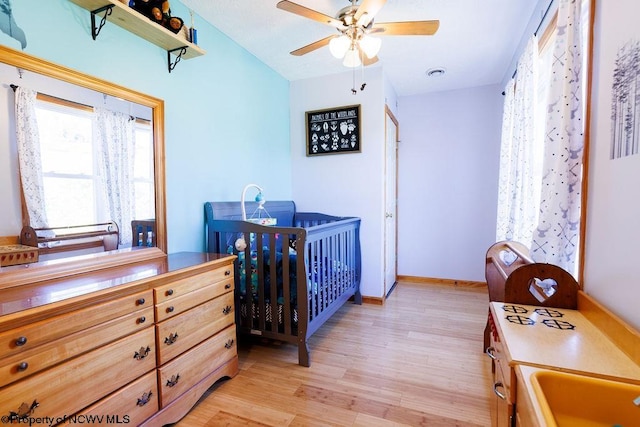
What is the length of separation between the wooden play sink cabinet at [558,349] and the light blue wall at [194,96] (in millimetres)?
1900

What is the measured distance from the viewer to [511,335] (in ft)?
3.10

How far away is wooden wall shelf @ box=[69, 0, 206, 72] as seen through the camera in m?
1.45

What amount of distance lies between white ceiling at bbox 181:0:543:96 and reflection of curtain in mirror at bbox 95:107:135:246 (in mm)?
1009

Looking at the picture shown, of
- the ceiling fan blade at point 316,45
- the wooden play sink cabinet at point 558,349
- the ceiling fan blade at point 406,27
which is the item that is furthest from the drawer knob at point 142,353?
the ceiling fan blade at point 406,27

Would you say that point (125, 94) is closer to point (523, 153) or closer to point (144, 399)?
point (144, 399)

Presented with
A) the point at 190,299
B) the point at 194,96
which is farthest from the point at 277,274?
the point at 194,96

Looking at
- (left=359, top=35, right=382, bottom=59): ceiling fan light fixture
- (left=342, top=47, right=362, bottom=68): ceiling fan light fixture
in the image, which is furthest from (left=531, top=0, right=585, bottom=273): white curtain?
(left=342, top=47, right=362, bottom=68): ceiling fan light fixture

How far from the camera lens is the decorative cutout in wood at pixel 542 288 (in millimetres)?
1206

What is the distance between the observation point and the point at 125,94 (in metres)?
1.66

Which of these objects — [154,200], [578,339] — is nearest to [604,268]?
[578,339]

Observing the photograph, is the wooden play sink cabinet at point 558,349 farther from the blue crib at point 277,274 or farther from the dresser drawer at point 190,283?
the dresser drawer at point 190,283

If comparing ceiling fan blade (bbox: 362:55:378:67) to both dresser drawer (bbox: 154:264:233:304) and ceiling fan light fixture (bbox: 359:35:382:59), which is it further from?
dresser drawer (bbox: 154:264:233:304)

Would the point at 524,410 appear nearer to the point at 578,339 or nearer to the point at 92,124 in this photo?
the point at 578,339

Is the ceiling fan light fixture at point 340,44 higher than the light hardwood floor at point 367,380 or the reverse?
higher
